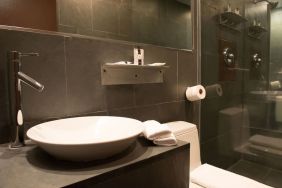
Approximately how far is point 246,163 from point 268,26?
140 cm

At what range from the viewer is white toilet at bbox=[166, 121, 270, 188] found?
121 cm

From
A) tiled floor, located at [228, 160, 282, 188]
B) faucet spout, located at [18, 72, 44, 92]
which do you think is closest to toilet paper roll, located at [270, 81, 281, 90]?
tiled floor, located at [228, 160, 282, 188]

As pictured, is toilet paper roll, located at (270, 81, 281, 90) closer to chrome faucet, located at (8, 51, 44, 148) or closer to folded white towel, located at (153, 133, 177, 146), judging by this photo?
folded white towel, located at (153, 133, 177, 146)

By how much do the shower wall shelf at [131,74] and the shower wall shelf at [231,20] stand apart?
0.95m

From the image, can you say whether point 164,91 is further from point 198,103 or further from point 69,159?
point 69,159

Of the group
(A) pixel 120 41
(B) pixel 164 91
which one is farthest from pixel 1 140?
(B) pixel 164 91

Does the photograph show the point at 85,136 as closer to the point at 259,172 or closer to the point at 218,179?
the point at 218,179

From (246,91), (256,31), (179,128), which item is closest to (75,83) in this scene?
(179,128)

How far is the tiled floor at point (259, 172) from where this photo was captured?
6.54ft

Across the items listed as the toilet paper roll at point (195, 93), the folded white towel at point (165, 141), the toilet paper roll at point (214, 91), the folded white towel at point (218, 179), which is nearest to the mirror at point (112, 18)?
the toilet paper roll at point (195, 93)

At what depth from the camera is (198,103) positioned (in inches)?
74.2

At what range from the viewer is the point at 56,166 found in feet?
2.24

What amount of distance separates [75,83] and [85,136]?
0.95 feet

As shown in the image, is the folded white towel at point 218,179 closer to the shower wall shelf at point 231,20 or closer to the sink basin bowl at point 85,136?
the sink basin bowl at point 85,136
